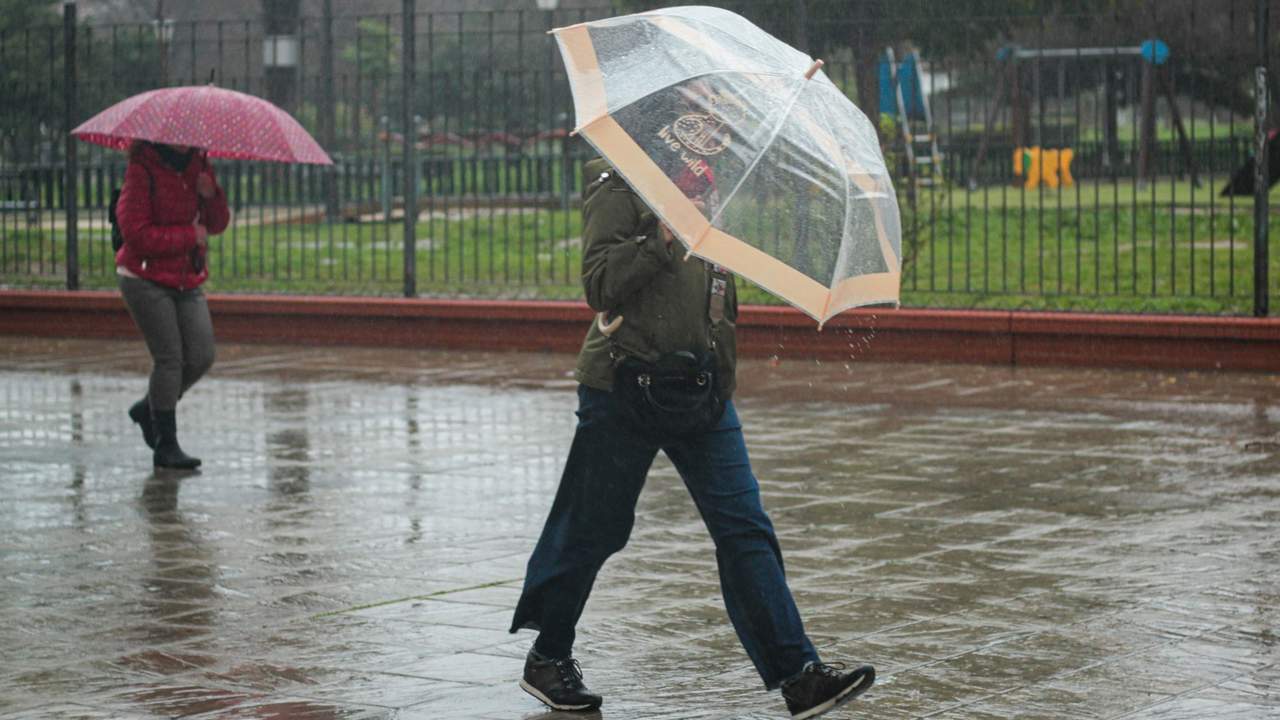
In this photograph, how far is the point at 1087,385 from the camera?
40.3 feet

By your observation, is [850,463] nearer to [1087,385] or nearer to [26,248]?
[1087,385]

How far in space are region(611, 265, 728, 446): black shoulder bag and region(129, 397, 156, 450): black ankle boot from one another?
4989 millimetres

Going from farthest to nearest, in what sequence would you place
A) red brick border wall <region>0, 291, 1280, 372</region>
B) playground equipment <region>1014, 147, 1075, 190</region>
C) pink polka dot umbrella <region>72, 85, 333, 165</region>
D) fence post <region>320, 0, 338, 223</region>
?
1. playground equipment <region>1014, 147, 1075, 190</region>
2. fence post <region>320, 0, 338, 223</region>
3. red brick border wall <region>0, 291, 1280, 372</region>
4. pink polka dot umbrella <region>72, 85, 333, 165</region>

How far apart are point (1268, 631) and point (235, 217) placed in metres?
11.6

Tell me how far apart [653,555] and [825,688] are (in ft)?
7.94

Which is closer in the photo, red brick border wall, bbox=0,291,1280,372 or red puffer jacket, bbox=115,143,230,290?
red puffer jacket, bbox=115,143,230,290

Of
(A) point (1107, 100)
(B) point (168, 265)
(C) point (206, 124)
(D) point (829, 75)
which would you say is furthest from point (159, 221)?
(A) point (1107, 100)

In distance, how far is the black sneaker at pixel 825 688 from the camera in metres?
4.91

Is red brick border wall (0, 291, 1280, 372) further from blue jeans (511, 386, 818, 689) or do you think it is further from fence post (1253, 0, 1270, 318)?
blue jeans (511, 386, 818, 689)

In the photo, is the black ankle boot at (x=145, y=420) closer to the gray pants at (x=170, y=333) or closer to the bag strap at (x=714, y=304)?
the gray pants at (x=170, y=333)

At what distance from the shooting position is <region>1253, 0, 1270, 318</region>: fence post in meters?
12.7

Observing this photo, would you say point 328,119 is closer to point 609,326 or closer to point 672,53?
point 609,326

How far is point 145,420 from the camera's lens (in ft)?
31.9

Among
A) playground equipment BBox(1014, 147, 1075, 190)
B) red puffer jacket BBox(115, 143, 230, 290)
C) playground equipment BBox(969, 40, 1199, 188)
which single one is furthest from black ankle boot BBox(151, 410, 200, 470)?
playground equipment BBox(1014, 147, 1075, 190)
